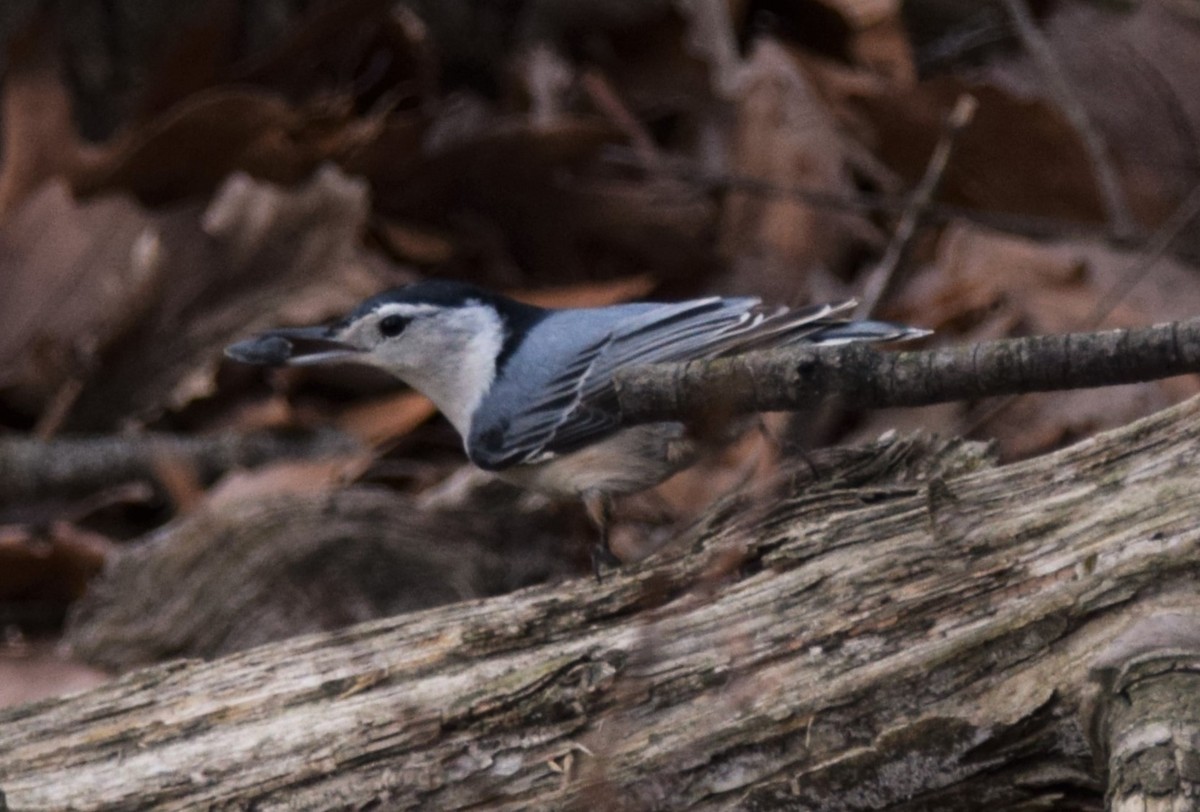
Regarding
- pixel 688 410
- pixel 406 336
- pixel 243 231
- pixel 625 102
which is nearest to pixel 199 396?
pixel 243 231

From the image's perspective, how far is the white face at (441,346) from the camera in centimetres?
252

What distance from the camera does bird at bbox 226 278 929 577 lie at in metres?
2.16

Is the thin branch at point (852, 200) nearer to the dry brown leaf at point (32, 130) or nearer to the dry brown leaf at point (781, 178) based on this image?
the dry brown leaf at point (781, 178)

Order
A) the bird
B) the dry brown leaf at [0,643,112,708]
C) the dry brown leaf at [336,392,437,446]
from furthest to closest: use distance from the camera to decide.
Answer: the dry brown leaf at [336,392,437,446] → the dry brown leaf at [0,643,112,708] → the bird

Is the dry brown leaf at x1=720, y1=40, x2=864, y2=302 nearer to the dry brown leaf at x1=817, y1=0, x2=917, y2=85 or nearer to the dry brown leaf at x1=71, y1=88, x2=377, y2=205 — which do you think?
the dry brown leaf at x1=817, y1=0, x2=917, y2=85

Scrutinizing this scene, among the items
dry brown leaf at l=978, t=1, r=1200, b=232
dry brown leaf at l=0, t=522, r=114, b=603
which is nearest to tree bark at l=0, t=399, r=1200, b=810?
dry brown leaf at l=0, t=522, r=114, b=603

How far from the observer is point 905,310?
2973mm

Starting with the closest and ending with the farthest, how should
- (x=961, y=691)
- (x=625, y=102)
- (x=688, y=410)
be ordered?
(x=688, y=410) < (x=961, y=691) < (x=625, y=102)

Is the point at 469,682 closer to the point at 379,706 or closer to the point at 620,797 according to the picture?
the point at 379,706

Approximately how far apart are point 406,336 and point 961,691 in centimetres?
124

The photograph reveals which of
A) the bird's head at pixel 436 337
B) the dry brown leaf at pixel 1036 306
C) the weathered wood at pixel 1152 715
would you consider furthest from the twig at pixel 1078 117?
the weathered wood at pixel 1152 715

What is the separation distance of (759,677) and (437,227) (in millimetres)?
2003

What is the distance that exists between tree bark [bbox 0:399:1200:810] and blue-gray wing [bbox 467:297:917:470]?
0.33m

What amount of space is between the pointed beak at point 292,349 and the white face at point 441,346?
3 cm
